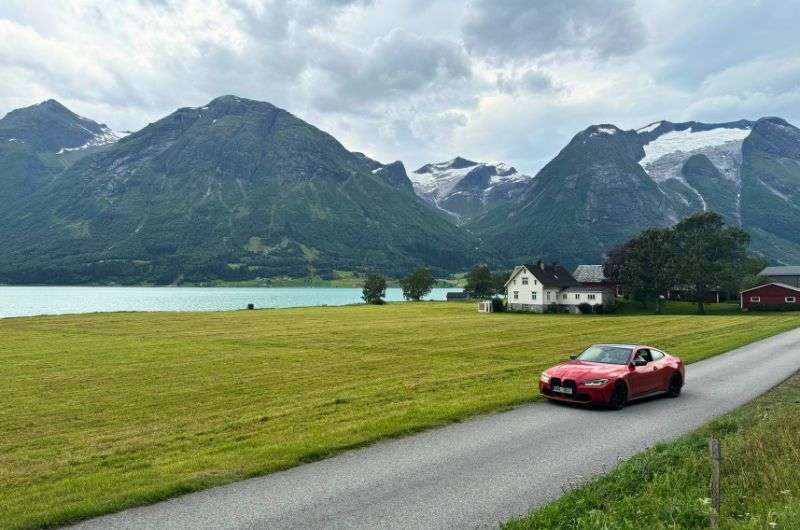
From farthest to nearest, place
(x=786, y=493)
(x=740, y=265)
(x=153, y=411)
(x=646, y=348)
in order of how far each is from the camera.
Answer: (x=740, y=265) < (x=646, y=348) < (x=153, y=411) < (x=786, y=493)

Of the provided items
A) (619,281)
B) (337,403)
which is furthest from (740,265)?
(337,403)

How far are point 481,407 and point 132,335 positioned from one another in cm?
4000

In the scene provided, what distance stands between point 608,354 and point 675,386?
9.39 ft

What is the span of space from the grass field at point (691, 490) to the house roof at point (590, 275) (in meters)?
108

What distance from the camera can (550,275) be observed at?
108375 mm

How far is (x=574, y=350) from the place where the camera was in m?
35.5

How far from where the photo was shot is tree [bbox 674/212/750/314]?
97.9m

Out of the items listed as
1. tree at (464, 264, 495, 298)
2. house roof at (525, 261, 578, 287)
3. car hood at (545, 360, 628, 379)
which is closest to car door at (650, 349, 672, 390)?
car hood at (545, 360, 628, 379)

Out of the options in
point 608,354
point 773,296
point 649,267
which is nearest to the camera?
point 608,354

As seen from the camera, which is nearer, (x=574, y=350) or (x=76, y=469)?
(x=76, y=469)

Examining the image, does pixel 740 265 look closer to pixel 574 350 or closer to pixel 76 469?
pixel 574 350

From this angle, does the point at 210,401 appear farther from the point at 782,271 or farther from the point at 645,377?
the point at 782,271

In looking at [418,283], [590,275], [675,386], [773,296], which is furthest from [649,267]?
[675,386]

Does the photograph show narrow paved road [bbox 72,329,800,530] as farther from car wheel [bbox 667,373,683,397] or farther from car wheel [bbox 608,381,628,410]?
car wheel [bbox 667,373,683,397]
